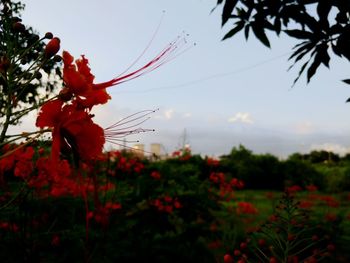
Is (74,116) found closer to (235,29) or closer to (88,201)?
(235,29)

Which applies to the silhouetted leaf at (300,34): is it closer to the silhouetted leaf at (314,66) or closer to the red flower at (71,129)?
the silhouetted leaf at (314,66)

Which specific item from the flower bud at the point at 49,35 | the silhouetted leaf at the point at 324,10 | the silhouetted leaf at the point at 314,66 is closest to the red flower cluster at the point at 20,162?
the flower bud at the point at 49,35

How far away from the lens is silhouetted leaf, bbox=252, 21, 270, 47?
10.4ft

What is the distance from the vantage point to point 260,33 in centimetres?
319

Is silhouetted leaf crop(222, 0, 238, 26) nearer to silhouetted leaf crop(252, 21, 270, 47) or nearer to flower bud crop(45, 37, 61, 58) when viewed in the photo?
silhouetted leaf crop(252, 21, 270, 47)

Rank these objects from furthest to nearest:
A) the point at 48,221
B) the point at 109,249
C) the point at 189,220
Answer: the point at 189,220 < the point at 48,221 < the point at 109,249

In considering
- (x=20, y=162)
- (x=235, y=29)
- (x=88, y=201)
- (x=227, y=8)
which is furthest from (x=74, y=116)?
(x=88, y=201)

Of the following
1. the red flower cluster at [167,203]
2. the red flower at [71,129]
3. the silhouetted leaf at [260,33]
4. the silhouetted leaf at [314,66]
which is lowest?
the red flower cluster at [167,203]

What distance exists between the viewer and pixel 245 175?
1702 centimetres

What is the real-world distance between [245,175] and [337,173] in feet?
12.2

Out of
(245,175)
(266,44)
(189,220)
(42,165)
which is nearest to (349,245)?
(189,220)

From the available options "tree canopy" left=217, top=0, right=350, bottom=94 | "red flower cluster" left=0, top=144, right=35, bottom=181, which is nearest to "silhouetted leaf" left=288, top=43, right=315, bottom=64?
"tree canopy" left=217, top=0, right=350, bottom=94

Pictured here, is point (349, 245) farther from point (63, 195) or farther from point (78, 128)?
point (78, 128)

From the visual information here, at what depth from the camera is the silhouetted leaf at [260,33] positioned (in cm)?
317
